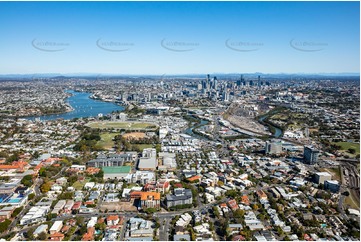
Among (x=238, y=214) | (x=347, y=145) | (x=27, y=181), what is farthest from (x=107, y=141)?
(x=347, y=145)

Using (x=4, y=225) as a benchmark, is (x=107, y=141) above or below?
below

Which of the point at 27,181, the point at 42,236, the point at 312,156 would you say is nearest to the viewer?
the point at 42,236

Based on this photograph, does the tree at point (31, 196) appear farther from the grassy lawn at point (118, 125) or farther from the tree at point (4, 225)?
the grassy lawn at point (118, 125)

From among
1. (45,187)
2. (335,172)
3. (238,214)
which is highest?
(45,187)

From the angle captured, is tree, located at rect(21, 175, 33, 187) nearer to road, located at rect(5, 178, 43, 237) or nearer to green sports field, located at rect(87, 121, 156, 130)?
road, located at rect(5, 178, 43, 237)

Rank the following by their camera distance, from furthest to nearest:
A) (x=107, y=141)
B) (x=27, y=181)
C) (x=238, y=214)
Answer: (x=107, y=141), (x=27, y=181), (x=238, y=214)

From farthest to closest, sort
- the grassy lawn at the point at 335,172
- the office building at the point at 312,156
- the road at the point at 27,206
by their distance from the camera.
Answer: the office building at the point at 312,156 → the grassy lawn at the point at 335,172 → the road at the point at 27,206

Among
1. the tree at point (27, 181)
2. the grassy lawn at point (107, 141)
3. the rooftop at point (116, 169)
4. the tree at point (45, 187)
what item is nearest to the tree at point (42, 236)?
the tree at point (45, 187)

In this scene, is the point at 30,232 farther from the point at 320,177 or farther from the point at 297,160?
the point at 297,160

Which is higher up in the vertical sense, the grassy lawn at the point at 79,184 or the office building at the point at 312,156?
the office building at the point at 312,156

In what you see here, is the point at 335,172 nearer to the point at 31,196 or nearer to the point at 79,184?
the point at 79,184
